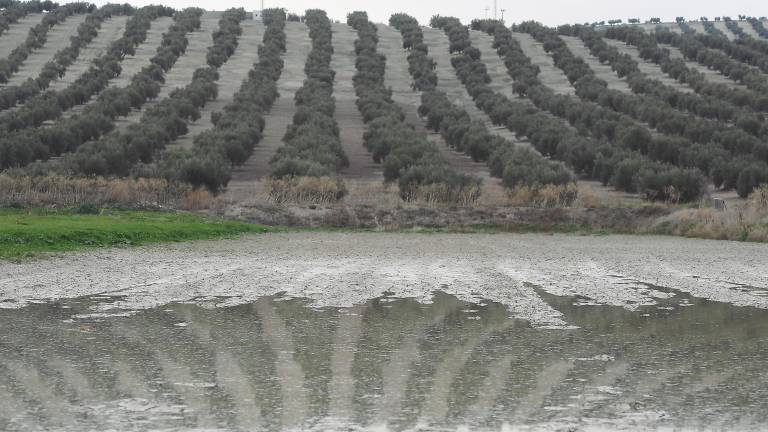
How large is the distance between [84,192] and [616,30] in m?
78.4

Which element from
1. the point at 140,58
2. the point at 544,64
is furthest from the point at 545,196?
the point at 140,58

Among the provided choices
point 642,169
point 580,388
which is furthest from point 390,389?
point 642,169

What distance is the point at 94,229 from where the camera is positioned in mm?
22219

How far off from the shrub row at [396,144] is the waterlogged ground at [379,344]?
1427cm

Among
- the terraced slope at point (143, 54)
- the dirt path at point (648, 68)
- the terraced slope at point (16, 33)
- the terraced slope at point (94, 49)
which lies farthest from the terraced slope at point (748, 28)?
the terraced slope at point (16, 33)

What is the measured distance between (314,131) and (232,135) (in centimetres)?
413

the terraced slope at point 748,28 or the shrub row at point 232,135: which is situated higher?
the terraced slope at point 748,28

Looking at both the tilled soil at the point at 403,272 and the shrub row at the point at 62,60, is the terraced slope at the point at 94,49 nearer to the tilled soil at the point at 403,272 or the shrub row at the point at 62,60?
the shrub row at the point at 62,60

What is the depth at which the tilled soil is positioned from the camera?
14.4 m

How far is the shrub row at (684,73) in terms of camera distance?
62.3 metres

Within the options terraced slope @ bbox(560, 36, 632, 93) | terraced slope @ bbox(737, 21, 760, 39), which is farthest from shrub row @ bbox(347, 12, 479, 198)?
terraced slope @ bbox(737, 21, 760, 39)

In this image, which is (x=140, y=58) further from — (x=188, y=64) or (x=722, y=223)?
(x=722, y=223)

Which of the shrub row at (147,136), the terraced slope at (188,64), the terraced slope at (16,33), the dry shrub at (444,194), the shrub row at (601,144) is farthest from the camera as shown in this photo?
the terraced slope at (16,33)

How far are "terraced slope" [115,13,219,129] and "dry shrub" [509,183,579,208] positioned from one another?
30.0 metres
